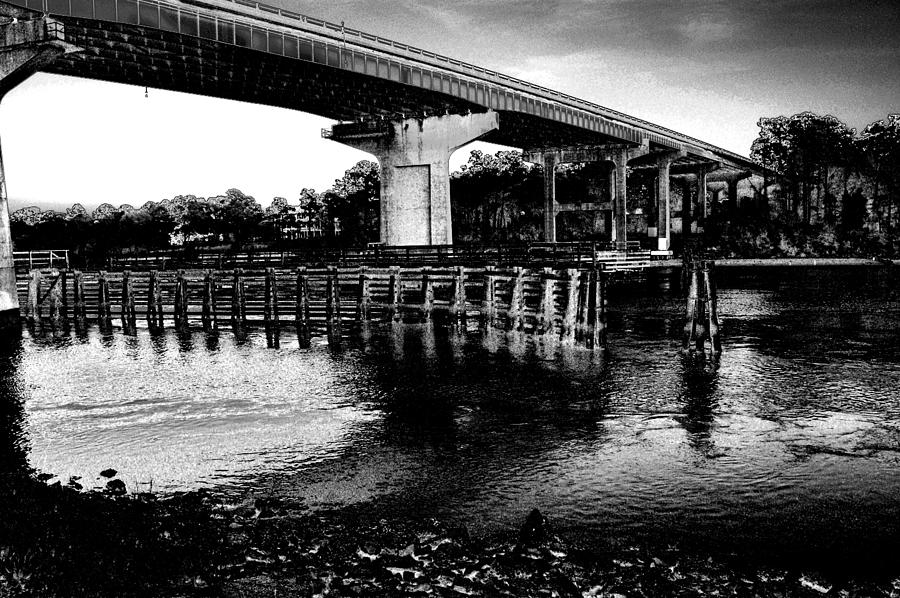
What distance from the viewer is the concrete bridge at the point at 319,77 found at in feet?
102

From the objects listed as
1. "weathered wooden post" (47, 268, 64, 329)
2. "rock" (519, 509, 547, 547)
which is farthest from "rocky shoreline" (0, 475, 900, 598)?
"weathered wooden post" (47, 268, 64, 329)

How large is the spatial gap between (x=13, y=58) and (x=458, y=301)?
1752 cm

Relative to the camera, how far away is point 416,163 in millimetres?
56125

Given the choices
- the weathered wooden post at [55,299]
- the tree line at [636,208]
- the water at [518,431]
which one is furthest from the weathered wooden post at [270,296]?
the tree line at [636,208]

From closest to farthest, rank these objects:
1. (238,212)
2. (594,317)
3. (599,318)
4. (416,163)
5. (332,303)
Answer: (599,318)
(594,317)
(332,303)
(416,163)
(238,212)

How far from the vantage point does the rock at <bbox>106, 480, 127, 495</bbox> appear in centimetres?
949

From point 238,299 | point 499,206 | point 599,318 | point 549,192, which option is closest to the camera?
point 599,318

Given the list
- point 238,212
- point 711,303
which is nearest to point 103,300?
point 711,303

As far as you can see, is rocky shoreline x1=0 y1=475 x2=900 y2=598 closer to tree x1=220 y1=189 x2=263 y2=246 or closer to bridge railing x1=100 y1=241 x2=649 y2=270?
bridge railing x1=100 y1=241 x2=649 y2=270

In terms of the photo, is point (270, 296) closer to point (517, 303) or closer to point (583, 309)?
point (517, 303)

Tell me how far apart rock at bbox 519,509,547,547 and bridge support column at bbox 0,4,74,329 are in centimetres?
2582

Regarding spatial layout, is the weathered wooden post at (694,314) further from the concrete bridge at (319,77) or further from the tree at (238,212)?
the tree at (238,212)

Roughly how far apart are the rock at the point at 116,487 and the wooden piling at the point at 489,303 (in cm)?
1836

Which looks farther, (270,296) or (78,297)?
(78,297)
